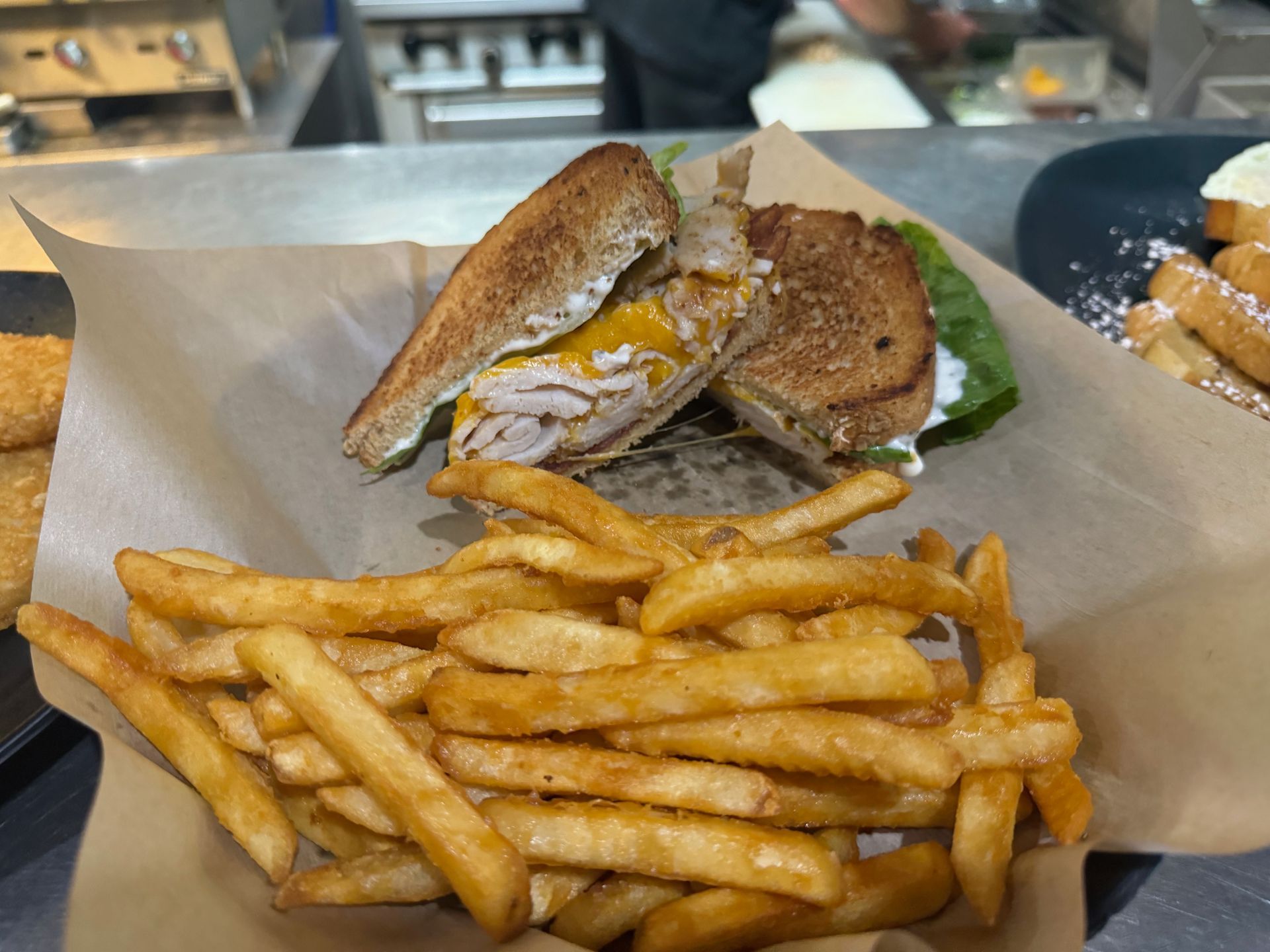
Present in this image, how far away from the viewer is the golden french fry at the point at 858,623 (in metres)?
1.10

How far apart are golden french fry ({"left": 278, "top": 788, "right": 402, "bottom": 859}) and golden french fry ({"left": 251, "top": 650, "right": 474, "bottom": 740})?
0.12 m

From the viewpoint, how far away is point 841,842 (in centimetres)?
106

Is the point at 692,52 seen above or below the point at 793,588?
below

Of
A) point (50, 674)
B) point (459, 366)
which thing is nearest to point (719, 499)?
point (459, 366)

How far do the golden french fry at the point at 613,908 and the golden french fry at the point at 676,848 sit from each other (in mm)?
72

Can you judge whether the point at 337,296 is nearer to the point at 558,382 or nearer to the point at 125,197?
the point at 558,382

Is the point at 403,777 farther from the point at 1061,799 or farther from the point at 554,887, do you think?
the point at 1061,799

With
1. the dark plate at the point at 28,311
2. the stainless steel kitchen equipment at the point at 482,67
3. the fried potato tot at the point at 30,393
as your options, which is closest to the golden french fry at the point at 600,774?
the dark plate at the point at 28,311

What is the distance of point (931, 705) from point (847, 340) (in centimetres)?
105

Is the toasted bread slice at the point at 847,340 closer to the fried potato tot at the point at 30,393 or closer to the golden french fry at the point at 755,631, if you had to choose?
the golden french fry at the point at 755,631

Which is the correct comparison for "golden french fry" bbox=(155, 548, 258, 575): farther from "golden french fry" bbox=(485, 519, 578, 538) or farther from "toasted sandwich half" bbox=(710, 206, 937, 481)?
"toasted sandwich half" bbox=(710, 206, 937, 481)

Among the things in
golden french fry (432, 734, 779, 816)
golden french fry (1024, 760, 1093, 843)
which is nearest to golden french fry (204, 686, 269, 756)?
golden french fry (432, 734, 779, 816)

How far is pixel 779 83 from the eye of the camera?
3959mm

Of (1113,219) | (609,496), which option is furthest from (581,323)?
(1113,219)
